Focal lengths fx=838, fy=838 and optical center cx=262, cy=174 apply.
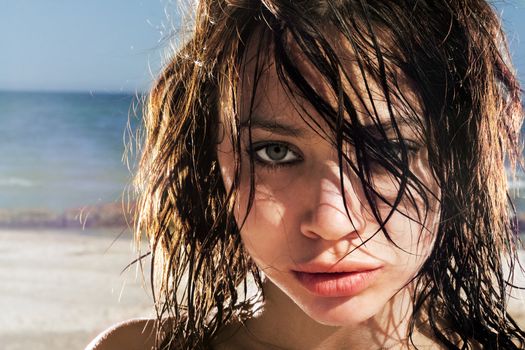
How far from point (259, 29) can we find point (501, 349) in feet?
2.19

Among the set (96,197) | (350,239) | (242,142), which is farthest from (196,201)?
(96,197)

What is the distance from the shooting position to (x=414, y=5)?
3.74ft

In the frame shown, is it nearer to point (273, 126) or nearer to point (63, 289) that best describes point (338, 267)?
point (273, 126)

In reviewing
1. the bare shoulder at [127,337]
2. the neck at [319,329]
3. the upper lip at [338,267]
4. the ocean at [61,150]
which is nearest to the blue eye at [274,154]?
the upper lip at [338,267]

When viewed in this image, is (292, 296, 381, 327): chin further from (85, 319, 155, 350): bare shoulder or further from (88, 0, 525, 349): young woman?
(85, 319, 155, 350): bare shoulder

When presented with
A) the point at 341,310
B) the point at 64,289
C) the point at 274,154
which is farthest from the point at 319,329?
the point at 64,289

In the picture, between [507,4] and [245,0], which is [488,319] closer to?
[507,4]

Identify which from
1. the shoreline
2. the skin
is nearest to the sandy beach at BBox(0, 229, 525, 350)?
the shoreline

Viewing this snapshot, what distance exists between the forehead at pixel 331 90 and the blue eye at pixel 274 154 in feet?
0.16

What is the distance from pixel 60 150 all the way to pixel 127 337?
743 cm

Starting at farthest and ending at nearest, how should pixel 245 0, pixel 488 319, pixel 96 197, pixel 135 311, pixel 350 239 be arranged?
1. pixel 96 197
2. pixel 135 311
3. pixel 488 319
4. pixel 245 0
5. pixel 350 239

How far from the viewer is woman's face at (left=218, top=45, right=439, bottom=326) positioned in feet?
3.44

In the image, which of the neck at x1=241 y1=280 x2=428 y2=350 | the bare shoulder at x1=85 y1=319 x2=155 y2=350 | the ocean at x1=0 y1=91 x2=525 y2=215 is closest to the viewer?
the neck at x1=241 y1=280 x2=428 y2=350

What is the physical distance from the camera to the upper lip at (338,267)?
1056mm
